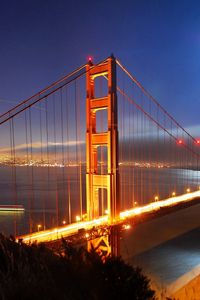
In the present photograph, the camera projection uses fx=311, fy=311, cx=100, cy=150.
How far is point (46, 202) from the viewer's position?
37.0m

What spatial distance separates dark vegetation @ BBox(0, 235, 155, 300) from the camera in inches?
101

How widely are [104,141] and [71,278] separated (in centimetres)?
919

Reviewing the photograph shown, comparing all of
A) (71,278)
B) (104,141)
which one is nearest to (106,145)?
(104,141)

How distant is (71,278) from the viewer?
3.04 m

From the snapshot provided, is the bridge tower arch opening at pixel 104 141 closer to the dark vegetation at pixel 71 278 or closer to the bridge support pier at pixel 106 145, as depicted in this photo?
the bridge support pier at pixel 106 145

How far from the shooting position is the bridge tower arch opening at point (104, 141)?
11.8 metres

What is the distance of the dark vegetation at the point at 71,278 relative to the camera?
256 cm

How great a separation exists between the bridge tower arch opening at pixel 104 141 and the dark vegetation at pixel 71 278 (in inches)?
326

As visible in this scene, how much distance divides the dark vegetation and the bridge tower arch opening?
8.28 m

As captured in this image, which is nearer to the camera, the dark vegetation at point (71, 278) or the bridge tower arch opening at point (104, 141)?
the dark vegetation at point (71, 278)

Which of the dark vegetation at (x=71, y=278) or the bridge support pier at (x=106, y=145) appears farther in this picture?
the bridge support pier at (x=106, y=145)

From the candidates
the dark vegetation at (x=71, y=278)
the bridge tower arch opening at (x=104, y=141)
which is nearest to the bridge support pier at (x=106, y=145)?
the bridge tower arch opening at (x=104, y=141)

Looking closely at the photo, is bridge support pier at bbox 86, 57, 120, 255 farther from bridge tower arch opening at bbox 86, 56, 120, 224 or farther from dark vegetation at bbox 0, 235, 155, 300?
dark vegetation at bbox 0, 235, 155, 300

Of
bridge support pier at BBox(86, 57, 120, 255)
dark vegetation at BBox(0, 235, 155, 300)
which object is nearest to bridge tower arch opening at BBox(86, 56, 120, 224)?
bridge support pier at BBox(86, 57, 120, 255)
